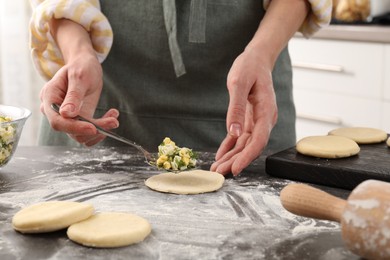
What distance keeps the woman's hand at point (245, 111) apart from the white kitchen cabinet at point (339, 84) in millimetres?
1151

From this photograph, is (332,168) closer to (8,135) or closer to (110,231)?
(110,231)

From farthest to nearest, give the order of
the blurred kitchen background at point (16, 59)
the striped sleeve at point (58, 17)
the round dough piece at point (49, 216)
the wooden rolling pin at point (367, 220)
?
the blurred kitchen background at point (16, 59), the striped sleeve at point (58, 17), the round dough piece at point (49, 216), the wooden rolling pin at point (367, 220)

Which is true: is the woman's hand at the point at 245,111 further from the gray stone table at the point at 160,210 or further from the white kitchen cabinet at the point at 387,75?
the white kitchen cabinet at the point at 387,75

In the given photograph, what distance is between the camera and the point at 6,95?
2807 millimetres

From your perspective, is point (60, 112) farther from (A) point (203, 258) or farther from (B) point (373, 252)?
(B) point (373, 252)

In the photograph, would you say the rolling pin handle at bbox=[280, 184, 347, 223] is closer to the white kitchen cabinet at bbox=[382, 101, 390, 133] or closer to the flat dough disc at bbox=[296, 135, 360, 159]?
the flat dough disc at bbox=[296, 135, 360, 159]

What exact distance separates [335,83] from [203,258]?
1.72 meters

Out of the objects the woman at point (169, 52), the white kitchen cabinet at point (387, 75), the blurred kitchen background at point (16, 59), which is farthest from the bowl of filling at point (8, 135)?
the blurred kitchen background at point (16, 59)

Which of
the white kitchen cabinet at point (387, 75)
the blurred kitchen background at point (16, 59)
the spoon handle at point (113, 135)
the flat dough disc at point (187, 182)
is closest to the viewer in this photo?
the flat dough disc at point (187, 182)

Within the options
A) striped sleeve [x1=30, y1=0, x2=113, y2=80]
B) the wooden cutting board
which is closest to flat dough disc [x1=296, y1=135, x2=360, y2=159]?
the wooden cutting board

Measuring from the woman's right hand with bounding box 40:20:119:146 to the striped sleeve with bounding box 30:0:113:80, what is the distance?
0.03 metres

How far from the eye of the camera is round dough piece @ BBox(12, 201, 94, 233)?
902 mm

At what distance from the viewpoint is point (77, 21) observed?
1.43m

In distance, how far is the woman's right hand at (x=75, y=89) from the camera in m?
1.22
